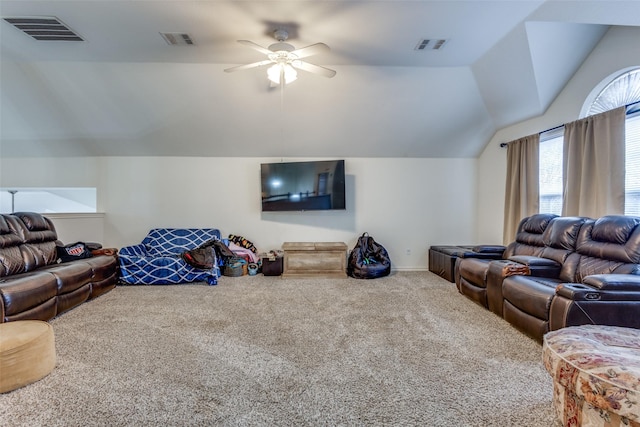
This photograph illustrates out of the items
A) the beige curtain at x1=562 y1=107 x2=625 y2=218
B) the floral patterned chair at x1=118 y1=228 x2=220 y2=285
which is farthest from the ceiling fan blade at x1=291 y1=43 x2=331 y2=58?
the floral patterned chair at x1=118 y1=228 x2=220 y2=285

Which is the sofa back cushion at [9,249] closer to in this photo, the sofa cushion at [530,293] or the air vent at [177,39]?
the air vent at [177,39]

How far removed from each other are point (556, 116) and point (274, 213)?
439 cm

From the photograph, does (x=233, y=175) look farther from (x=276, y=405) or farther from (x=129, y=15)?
(x=276, y=405)

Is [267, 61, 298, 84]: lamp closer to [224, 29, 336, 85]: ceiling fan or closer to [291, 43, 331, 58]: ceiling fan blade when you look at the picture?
[224, 29, 336, 85]: ceiling fan

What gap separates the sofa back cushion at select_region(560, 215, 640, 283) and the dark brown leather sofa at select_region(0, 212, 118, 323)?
16.7ft

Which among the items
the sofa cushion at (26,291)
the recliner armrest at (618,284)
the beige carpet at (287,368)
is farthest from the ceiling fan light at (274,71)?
the recliner armrest at (618,284)

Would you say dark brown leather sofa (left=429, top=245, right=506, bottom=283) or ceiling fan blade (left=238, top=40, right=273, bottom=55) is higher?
ceiling fan blade (left=238, top=40, right=273, bottom=55)

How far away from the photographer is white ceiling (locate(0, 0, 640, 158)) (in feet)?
9.16

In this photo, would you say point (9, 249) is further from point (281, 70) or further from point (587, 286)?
point (587, 286)

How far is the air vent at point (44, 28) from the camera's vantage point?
2912 mm

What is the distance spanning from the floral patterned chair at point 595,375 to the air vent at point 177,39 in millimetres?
4078

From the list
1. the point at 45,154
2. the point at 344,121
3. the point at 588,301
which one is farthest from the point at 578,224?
the point at 45,154

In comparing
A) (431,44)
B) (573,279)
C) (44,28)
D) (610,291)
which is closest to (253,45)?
(431,44)

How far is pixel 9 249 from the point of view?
3279 mm
